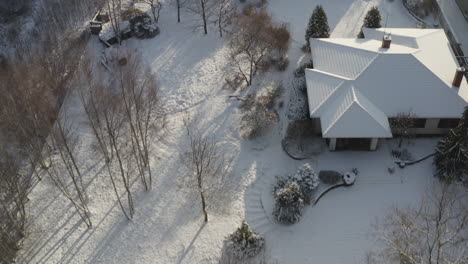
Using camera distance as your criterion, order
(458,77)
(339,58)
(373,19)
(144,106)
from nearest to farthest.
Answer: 1. (458,77)
2. (339,58)
3. (144,106)
4. (373,19)

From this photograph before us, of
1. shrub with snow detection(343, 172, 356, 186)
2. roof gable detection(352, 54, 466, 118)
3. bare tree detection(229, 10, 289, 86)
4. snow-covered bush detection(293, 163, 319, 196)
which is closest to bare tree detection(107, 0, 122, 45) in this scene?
bare tree detection(229, 10, 289, 86)

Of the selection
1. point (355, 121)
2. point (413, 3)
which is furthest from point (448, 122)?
point (413, 3)

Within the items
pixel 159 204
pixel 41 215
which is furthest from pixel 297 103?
pixel 41 215

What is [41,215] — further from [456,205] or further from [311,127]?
[456,205]

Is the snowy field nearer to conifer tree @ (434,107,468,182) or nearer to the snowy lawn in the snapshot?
the snowy lawn

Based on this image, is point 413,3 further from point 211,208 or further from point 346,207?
point 211,208

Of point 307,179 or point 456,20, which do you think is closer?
point 307,179

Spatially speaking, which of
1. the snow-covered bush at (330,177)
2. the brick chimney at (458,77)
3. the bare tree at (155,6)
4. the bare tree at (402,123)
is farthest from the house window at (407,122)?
the bare tree at (155,6)
